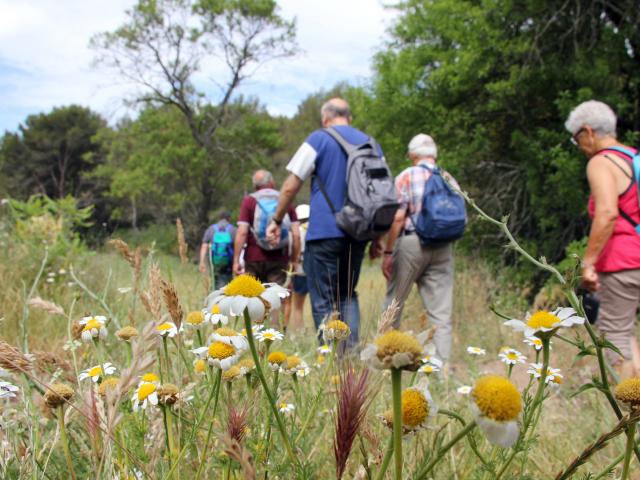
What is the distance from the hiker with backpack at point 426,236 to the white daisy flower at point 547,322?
9.34 ft

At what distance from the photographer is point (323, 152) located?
143 inches

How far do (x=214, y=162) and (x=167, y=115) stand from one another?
3226 millimetres

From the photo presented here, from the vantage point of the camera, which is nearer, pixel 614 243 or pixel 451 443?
pixel 451 443

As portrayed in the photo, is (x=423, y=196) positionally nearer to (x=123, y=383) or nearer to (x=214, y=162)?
(x=123, y=383)

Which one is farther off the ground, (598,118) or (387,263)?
(598,118)

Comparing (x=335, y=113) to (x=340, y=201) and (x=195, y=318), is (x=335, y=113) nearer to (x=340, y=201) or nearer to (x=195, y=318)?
(x=340, y=201)

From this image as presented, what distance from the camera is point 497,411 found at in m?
0.63

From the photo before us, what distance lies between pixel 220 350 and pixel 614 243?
2693mm

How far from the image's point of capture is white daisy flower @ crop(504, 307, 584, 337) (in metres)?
0.77

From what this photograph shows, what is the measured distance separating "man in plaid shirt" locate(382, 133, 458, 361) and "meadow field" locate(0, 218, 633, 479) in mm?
737

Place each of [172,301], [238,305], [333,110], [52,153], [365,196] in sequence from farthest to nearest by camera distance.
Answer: [52,153], [333,110], [365,196], [172,301], [238,305]

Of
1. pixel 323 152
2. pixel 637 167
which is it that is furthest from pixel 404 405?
pixel 323 152

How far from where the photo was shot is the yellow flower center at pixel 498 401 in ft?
2.07

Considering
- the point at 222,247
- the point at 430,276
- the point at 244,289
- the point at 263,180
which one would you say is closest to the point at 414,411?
the point at 244,289
